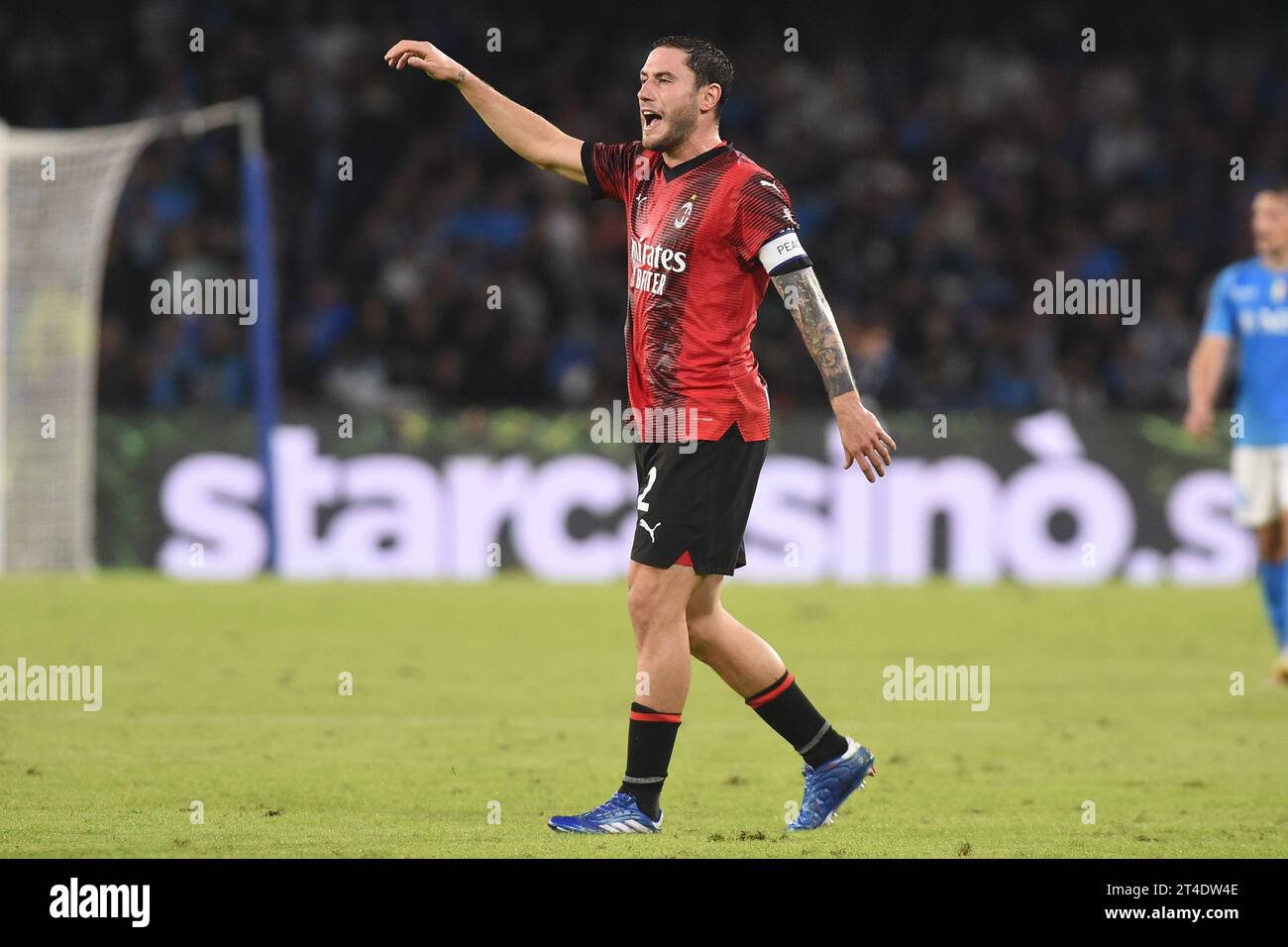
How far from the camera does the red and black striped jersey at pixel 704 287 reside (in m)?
6.12

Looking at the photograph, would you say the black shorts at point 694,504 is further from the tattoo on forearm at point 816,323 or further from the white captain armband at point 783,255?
the white captain armband at point 783,255

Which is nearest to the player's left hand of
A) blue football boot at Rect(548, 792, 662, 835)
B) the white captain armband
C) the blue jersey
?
the white captain armband

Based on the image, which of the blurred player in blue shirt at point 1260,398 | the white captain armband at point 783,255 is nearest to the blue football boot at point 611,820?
the white captain armband at point 783,255

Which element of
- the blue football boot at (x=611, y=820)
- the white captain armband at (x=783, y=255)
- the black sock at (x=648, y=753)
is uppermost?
the white captain armband at (x=783, y=255)

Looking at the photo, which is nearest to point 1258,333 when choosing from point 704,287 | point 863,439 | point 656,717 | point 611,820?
point 704,287

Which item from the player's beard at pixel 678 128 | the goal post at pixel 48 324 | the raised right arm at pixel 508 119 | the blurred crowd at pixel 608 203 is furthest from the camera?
the blurred crowd at pixel 608 203

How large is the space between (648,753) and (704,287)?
138 centimetres

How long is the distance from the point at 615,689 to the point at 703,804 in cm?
334

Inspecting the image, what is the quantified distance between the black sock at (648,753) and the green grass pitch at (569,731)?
14 centimetres

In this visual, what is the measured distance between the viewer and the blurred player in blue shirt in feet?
34.8

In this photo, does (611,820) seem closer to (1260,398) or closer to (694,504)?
(694,504)

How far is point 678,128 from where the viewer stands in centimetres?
620

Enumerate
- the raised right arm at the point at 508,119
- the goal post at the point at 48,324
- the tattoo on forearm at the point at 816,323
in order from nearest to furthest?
the tattoo on forearm at the point at 816,323 < the raised right arm at the point at 508,119 < the goal post at the point at 48,324

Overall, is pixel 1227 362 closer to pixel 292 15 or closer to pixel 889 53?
pixel 889 53
